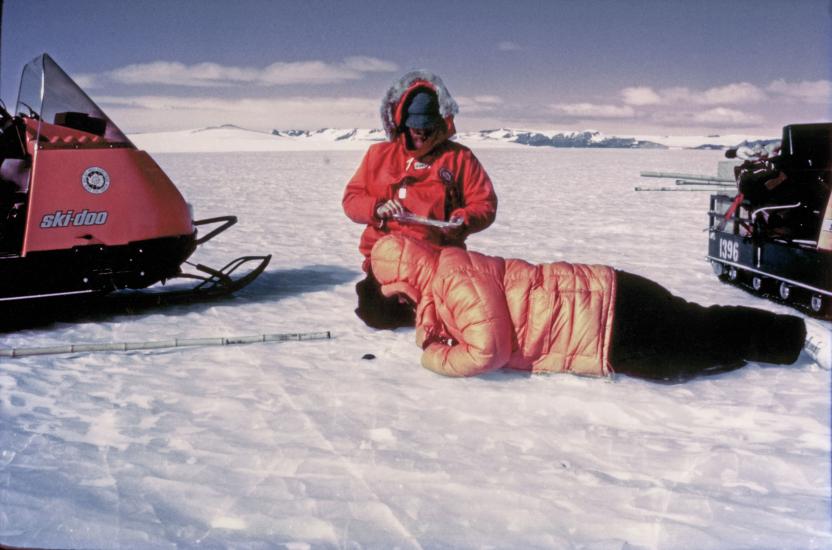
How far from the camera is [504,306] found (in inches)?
104

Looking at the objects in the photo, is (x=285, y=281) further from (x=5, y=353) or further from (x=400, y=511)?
(x=400, y=511)

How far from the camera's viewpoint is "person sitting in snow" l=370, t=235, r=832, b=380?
2.64 meters

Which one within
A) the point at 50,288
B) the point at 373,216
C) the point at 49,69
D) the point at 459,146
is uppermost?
the point at 49,69

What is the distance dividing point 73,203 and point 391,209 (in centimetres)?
151

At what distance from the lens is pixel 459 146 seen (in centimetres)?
386

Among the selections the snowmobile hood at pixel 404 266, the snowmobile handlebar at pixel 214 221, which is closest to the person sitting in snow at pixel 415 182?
the snowmobile hood at pixel 404 266

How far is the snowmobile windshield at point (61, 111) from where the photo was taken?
344 cm

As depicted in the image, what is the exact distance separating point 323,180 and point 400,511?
16.2 meters

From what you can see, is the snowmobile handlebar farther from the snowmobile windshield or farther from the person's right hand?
the person's right hand

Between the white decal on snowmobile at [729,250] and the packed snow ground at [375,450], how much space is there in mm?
1788

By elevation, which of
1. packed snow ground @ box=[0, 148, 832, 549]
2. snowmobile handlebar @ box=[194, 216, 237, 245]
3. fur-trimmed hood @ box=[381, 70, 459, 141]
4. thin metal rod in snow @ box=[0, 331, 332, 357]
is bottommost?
packed snow ground @ box=[0, 148, 832, 549]

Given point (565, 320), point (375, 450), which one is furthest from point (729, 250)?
point (375, 450)

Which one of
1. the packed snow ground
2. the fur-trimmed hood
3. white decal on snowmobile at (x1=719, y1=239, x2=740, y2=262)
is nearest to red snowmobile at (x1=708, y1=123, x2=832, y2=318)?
white decal on snowmobile at (x1=719, y1=239, x2=740, y2=262)

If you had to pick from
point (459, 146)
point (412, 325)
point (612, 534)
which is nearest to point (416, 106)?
point (459, 146)
